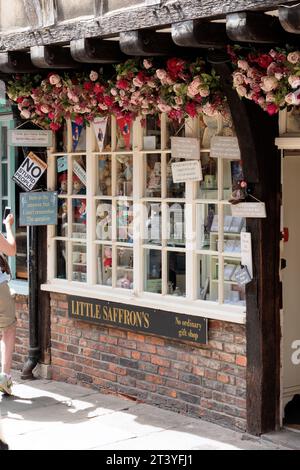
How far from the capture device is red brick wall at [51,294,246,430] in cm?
752

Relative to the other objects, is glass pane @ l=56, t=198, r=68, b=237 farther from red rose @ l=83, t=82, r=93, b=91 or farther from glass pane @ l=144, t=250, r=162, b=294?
red rose @ l=83, t=82, r=93, b=91

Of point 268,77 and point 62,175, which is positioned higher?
point 268,77

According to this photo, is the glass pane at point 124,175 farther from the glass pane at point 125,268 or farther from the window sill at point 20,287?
the window sill at point 20,287

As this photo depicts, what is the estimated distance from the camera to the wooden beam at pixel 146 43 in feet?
22.0

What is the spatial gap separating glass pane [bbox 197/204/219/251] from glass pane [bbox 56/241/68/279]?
2.03 meters

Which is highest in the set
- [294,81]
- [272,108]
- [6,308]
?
[294,81]

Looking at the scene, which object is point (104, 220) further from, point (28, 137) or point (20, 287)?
point (20, 287)

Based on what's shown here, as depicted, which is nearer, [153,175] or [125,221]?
[153,175]

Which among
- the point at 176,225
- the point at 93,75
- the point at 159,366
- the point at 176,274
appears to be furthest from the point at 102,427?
the point at 93,75

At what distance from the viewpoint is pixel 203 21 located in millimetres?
6207

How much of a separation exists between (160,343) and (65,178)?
2.18 meters

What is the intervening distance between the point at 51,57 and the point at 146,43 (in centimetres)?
118

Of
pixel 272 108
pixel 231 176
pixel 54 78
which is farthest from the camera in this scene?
pixel 54 78

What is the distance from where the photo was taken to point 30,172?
9398mm
